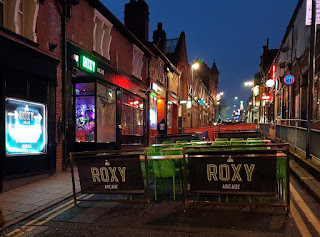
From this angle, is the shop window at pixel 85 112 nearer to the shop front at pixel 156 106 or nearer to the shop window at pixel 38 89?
the shop window at pixel 38 89

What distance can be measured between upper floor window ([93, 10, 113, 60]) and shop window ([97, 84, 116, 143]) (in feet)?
6.07

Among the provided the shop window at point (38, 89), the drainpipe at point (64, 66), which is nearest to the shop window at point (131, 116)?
the drainpipe at point (64, 66)

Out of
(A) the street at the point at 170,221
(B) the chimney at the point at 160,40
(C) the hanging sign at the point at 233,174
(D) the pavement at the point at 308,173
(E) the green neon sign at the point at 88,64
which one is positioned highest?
(B) the chimney at the point at 160,40

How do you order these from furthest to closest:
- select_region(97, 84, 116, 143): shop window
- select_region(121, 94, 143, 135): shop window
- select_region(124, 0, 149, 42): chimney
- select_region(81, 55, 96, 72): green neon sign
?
select_region(124, 0, 149, 42): chimney < select_region(121, 94, 143, 135): shop window < select_region(97, 84, 116, 143): shop window < select_region(81, 55, 96, 72): green neon sign

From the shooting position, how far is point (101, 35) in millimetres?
12414

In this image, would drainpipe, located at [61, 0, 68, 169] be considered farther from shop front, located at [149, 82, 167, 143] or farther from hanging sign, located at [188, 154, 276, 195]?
shop front, located at [149, 82, 167, 143]

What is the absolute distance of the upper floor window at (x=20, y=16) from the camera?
7180 millimetres

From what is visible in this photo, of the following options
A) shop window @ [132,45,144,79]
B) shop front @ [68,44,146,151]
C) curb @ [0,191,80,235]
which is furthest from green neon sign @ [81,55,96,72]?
curb @ [0,191,80,235]

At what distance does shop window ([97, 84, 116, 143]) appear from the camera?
39.7ft

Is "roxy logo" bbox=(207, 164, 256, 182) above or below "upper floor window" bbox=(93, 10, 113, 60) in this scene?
below

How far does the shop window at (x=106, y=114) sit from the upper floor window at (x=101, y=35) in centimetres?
185

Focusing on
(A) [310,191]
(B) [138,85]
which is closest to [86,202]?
(A) [310,191]

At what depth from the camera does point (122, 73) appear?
14422mm

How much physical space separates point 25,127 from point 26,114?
40cm
